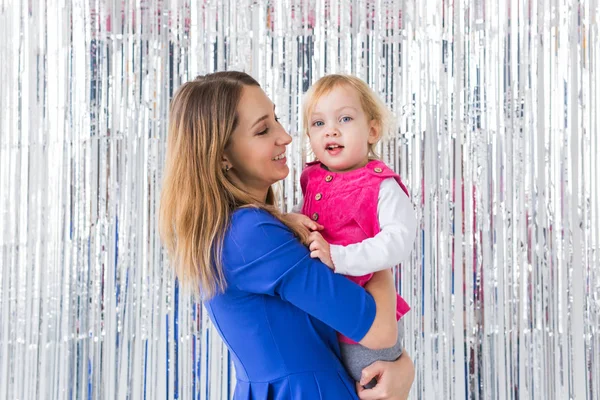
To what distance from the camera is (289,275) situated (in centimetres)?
123

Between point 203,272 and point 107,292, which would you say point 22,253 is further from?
point 203,272

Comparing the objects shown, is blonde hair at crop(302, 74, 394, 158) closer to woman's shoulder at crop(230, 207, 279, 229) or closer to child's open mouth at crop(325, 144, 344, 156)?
child's open mouth at crop(325, 144, 344, 156)

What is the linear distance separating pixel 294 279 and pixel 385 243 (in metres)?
0.22

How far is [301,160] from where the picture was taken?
7.47ft

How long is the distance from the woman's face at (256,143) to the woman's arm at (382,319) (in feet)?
0.95

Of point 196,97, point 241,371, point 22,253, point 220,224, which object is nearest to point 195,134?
point 196,97

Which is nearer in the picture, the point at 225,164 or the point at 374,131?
the point at 225,164

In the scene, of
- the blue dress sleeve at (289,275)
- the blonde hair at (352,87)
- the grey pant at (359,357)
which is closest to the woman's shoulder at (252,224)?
the blue dress sleeve at (289,275)

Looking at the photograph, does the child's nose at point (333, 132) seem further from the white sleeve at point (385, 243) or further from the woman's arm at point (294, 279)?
the woman's arm at point (294, 279)

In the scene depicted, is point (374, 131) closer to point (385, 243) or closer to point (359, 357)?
point (385, 243)

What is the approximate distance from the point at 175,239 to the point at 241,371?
29 centimetres

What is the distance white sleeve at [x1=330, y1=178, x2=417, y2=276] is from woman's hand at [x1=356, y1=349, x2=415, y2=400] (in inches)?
7.5

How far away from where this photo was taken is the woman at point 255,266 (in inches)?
49.0

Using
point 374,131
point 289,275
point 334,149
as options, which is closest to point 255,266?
point 289,275
